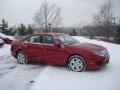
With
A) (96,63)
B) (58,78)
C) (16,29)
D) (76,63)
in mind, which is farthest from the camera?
(16,29)

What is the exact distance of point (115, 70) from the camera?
25.8ft

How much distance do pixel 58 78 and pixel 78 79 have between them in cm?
69

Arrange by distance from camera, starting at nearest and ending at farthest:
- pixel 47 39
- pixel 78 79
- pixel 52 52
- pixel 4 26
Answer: pixel 78 79 → pixel 52 52 → pixel 47 39 → pixel 4 26

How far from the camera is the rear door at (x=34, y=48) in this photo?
30.0 feet

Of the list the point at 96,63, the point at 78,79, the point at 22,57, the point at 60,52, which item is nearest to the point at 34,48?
the point at 22,57

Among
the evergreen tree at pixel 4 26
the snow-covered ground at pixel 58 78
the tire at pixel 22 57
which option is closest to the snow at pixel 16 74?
the snow-covered ground at pixel 58 78

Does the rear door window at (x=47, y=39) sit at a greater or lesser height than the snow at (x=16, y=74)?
greater

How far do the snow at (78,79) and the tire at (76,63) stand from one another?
21cm

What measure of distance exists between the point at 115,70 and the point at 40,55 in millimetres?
3162

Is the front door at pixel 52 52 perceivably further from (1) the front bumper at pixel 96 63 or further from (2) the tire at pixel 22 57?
(2) the tire at pixel 22 57

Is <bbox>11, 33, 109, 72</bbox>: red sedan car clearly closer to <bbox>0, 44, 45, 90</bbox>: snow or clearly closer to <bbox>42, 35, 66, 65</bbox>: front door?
<bbox>42, 35, 66, 65</bbox>: front door

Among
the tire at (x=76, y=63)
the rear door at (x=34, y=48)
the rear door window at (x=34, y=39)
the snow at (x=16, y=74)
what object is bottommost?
the snow at (x=16, y=74)

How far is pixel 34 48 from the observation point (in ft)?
30.5

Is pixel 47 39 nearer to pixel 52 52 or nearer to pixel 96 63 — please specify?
pixel 52 52
